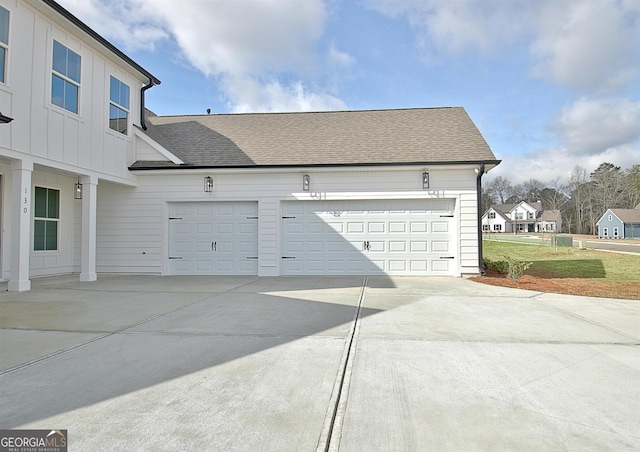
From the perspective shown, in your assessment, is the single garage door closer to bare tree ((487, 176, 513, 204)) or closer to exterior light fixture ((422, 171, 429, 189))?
exterior light fixture ((422, 171, 429, 189))

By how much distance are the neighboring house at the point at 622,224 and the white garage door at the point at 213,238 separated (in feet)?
173

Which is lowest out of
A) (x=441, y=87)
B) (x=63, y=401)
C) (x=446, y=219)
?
(x=63, y=401)

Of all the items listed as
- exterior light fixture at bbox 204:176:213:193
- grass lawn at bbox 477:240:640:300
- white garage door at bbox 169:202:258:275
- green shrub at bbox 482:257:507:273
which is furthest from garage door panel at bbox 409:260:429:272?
exterior light fixture at bbox 204:176:213:193

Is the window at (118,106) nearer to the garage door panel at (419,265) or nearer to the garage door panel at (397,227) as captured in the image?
the garage door panel at (397,227)

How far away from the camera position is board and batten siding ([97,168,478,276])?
1002cm

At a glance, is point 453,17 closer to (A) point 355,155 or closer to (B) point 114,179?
(A) point 355,155

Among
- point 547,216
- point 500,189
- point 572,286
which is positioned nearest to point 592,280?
point 572,286

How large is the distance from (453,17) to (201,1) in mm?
6431

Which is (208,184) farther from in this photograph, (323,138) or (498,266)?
(498,266)

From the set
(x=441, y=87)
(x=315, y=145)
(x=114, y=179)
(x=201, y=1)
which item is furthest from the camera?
(x=441, y=87)

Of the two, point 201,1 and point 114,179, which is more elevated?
point 201,1

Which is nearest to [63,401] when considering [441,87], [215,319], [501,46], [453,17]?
[215,319]

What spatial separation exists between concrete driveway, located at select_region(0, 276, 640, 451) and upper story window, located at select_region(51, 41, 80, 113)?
4679 mm

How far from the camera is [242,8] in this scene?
9.41 metres
